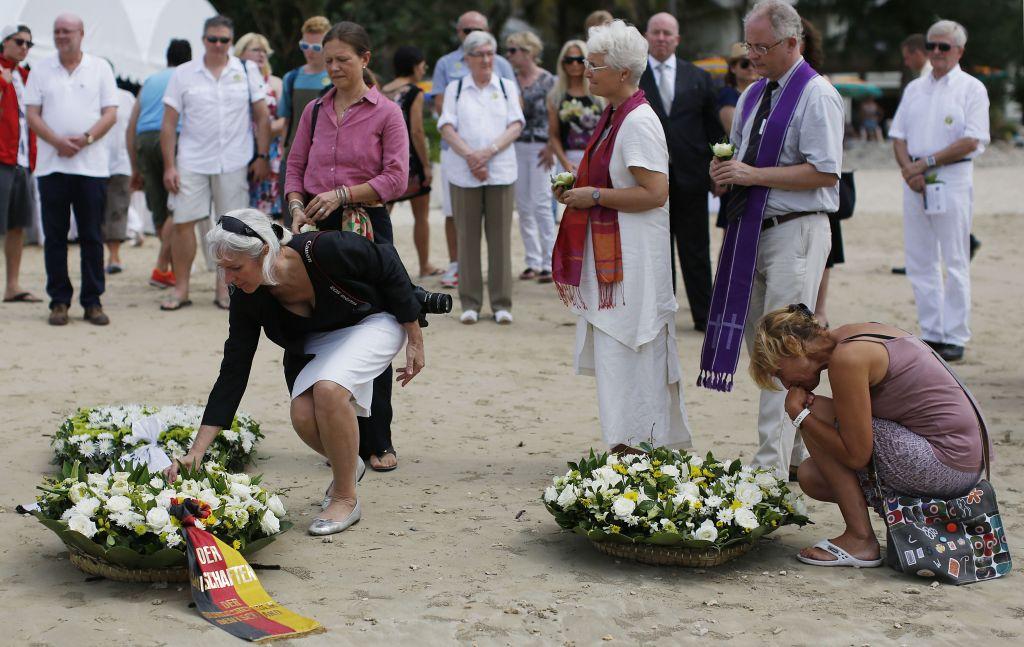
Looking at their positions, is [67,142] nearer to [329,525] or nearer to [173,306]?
[173,306]

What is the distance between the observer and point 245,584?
4141 mm

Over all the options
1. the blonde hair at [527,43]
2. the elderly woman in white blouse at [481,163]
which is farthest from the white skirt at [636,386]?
the blonde hair at [527,43]

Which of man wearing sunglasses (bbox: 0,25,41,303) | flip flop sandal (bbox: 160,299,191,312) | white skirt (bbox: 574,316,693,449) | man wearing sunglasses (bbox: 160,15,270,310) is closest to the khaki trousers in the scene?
man wearing sunglasses (bbox: 160,15,270,310)

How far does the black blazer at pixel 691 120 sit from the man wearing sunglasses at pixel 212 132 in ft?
9.66

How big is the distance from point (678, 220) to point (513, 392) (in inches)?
82.7

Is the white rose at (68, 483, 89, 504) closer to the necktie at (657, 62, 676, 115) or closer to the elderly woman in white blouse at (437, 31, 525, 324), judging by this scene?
the elderly woman in white blouse at (437, 31, 525, 324)

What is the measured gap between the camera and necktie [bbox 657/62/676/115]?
8.54 metres

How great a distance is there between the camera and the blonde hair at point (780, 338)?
4.38 metres

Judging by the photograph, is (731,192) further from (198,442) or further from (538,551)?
(198,442)

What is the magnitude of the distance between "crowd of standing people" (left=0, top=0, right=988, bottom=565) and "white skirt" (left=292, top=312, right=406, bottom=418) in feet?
0.04

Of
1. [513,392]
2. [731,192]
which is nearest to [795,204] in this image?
[731,192]

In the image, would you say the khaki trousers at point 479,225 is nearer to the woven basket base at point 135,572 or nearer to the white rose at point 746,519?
the white rose at point 746,519

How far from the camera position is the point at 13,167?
967 cm

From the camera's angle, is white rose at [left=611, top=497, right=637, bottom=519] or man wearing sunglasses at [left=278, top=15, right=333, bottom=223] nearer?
white rose at [left=611, top=497, right=637, bottom=519]
